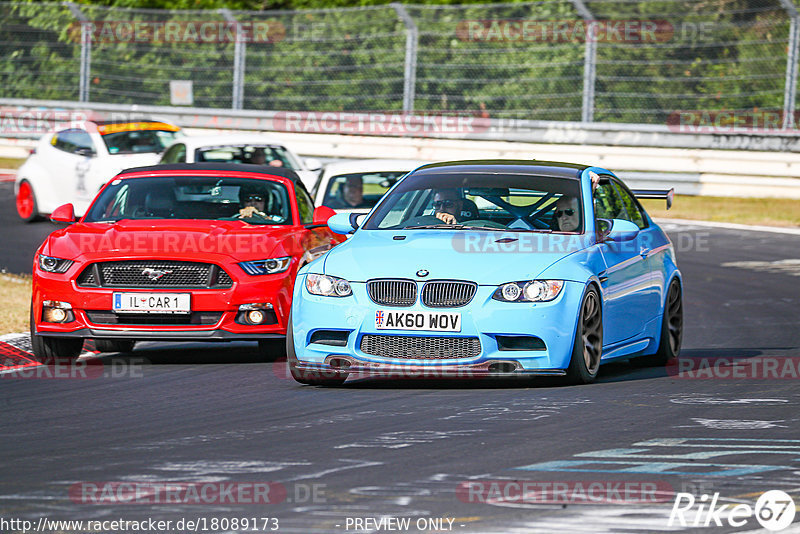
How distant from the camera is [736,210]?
81.7 ft

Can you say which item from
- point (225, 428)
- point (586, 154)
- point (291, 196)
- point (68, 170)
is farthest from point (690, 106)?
point (225, 428)

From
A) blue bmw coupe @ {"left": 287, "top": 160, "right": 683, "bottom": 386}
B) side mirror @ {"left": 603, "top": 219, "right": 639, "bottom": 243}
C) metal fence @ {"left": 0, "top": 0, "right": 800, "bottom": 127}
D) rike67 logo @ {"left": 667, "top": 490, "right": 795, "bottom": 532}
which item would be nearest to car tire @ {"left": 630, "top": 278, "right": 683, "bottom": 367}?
blue bmw coupe @ {"left": 287, "top": 160, "right": 683, "bottom": 386}

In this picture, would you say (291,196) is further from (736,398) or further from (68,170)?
(68,170)

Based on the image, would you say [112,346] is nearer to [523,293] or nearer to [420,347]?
[420,347]

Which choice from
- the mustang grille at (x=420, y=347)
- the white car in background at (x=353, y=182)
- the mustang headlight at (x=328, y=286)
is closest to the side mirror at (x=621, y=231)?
the mustang grille at (x=420, y=347)

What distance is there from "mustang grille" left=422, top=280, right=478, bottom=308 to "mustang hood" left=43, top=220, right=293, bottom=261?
2.21m

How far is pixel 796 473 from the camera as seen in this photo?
6984mm

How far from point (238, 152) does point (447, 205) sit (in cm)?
1125

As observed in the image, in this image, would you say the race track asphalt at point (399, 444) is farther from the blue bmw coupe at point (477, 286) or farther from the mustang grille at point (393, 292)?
the mustang grille at point (393, 292)

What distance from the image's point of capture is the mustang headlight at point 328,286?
9.75 m

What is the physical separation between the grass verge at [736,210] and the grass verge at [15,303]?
11.4 m

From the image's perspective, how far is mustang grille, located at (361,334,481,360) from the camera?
9.51 m

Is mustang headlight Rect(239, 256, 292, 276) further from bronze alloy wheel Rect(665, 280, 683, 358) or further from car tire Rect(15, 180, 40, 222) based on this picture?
car tire Rect(15, 180, 40, 222)

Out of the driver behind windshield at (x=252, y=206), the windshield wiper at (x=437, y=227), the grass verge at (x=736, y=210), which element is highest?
the windshield wiper at (x=437, y=227)
